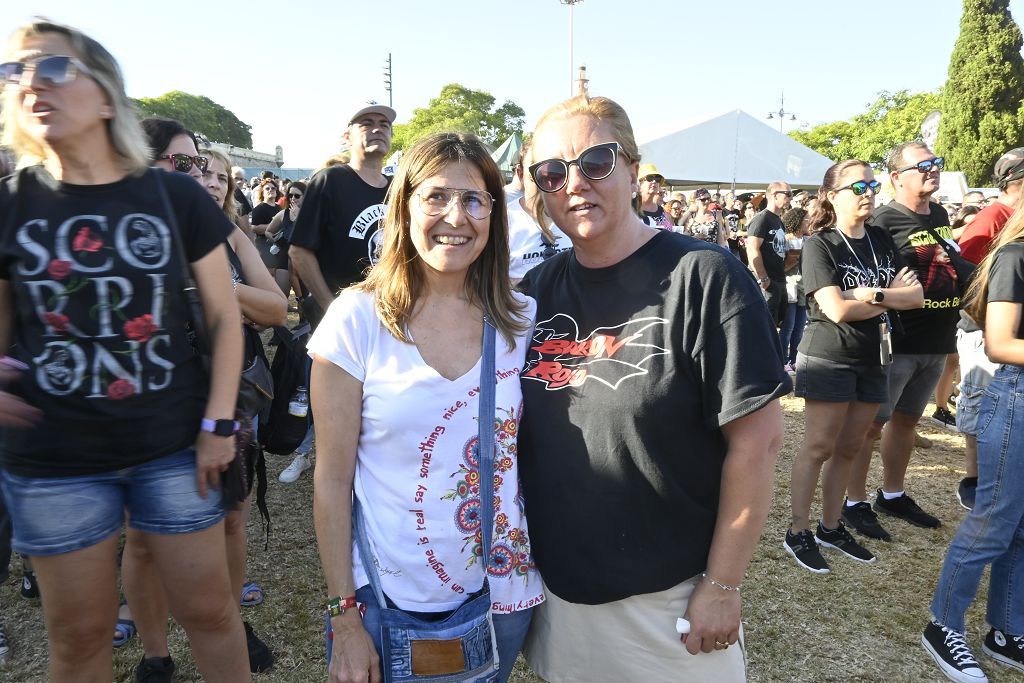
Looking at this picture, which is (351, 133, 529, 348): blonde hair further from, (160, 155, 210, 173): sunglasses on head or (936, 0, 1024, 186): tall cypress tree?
(936, 0, 1024, 186): tall cypress tree

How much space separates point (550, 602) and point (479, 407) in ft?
2.00

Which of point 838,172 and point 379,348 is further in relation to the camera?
point 838,172

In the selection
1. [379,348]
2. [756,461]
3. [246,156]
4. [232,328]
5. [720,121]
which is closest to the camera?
[756,461]

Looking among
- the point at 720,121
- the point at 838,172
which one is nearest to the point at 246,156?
the point at 720,121

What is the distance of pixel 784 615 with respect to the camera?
333cm

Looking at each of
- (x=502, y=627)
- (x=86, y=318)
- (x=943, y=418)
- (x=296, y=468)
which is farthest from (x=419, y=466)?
(x=943, y=418)

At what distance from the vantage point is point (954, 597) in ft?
9.43

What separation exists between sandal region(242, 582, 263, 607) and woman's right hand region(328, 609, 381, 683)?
1926mm

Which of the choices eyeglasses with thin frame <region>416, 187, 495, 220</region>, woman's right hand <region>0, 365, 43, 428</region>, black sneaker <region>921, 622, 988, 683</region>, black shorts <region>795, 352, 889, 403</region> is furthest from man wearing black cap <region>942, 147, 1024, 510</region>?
woman's right hand <region>0, 365, 43, 428</region>

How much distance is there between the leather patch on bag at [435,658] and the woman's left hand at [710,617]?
569 millimetres

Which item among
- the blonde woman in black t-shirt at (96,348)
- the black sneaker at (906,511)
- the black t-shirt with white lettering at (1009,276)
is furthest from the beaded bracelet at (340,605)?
the black sneaker at (906,511)

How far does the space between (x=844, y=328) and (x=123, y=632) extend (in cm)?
389

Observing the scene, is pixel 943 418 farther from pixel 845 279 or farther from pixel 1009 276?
pixel 1009 276

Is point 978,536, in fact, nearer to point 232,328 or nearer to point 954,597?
point 954,597
